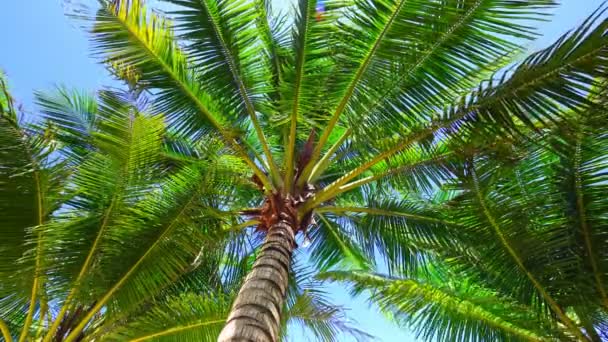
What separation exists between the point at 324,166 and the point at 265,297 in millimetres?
Result: 2478

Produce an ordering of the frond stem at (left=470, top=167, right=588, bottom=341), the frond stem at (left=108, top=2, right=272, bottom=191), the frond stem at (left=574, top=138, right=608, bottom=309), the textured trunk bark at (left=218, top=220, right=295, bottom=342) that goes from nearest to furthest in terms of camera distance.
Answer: the textured trunk bark at (left=218, top=220, right=295, bottom=342) → the frond stem at (left=574, top=138, right=608, bottom=309) → the frond stem at (left=470, top=167, right=588, bottom=341) → the frond stem at (left=108, top=2, right=272, bottom=191)

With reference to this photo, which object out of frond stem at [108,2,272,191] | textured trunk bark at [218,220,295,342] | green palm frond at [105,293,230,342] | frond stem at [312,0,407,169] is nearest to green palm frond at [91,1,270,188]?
frond stem at [108,2,272,191]

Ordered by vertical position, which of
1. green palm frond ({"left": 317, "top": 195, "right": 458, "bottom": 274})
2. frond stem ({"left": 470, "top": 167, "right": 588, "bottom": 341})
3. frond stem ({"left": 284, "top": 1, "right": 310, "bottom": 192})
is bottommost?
frond stem ({"left": 470, "top": 167, "right": 588, "bottom": 341})

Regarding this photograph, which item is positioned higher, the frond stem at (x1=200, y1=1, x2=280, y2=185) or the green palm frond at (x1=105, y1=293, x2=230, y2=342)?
the frond stem at (x1=200, y1=1, x2=280, y2=185)

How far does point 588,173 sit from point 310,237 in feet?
13.6

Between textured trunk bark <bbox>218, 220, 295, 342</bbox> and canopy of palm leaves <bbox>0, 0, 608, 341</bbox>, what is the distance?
0.54 m

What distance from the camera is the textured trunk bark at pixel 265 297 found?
12.5ft

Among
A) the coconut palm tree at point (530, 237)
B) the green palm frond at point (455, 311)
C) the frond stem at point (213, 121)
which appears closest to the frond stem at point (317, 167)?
the frond stem at point (213, 121)

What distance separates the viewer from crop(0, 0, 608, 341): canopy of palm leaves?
194 inches

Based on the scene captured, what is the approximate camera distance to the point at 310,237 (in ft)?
26.9

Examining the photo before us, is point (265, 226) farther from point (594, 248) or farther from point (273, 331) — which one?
point (594, 248)

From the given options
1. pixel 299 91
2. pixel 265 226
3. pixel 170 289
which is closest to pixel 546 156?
pixel 299 91

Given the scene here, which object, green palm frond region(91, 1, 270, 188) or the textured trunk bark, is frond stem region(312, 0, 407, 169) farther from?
the textured trunk bark

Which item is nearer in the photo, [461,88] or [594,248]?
[594,248]
